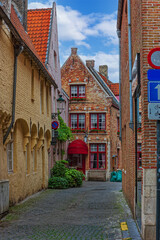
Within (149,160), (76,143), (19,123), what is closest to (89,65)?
(76,143)

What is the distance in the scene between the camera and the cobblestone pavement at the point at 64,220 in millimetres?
8078

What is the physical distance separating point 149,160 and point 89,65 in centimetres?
2823

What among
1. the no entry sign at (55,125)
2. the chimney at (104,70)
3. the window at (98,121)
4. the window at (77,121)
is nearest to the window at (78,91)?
the window at (77,121)

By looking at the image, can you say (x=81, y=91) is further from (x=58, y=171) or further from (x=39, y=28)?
(x=58, y=171)

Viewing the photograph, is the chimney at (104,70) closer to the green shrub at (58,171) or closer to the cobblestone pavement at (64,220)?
the green shrub at (58,171)

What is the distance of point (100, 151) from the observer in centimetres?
3241

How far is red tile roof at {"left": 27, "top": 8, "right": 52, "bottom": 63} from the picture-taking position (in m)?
22.0

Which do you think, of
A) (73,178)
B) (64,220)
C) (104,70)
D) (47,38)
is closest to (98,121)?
(104,70)

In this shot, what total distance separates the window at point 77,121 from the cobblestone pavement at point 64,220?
1930 cm

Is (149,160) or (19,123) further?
(19,123)

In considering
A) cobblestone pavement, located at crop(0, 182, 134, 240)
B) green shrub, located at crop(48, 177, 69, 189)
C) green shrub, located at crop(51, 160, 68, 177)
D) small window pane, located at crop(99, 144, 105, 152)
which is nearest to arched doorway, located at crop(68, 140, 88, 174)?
small window pane, located at crop(99, 144, 105, 152)

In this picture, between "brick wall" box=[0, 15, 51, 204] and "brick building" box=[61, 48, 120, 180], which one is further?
"brick building" box=[61, 48, 120, 180]

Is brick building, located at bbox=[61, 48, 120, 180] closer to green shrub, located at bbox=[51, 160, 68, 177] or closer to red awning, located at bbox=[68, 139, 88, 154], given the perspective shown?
red awning, located at bbox=[68, 139, 88, 154]

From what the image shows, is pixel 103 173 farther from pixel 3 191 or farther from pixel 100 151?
pixel 3 191
